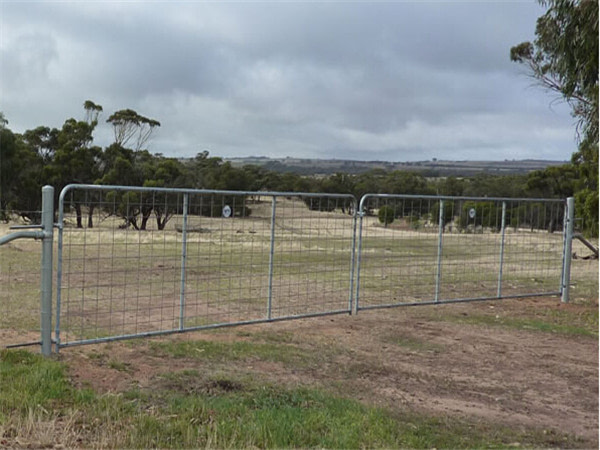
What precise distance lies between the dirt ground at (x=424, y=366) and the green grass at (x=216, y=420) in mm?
287

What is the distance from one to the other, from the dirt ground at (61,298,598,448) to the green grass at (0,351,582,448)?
287mm

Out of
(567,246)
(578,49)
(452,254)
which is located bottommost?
(452,254)

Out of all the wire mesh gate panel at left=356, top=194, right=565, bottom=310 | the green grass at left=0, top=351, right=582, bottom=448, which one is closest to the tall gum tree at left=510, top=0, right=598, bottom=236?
the wire mesh gate panel at left=356, top=194, right=565, bottom=310

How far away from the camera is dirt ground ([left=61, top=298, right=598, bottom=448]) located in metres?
5.86

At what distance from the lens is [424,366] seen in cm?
716

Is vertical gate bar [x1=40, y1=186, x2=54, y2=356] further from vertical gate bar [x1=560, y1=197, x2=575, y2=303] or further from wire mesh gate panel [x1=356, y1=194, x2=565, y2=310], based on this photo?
vertical gate bar [x1=560, y1=197, x2=575, y2=303]

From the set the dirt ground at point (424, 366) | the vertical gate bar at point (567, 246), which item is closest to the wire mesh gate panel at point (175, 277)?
the dirt ground at point (424, 366)

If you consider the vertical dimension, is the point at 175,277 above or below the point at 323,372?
below

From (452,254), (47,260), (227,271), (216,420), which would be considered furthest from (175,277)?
(216,420)

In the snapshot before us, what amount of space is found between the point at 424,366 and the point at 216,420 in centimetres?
291

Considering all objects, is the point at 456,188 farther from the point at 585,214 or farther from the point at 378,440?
the point at 378,440

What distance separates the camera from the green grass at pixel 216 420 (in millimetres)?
4668

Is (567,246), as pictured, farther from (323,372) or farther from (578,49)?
(323,372)

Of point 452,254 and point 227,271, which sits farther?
point 227,271
